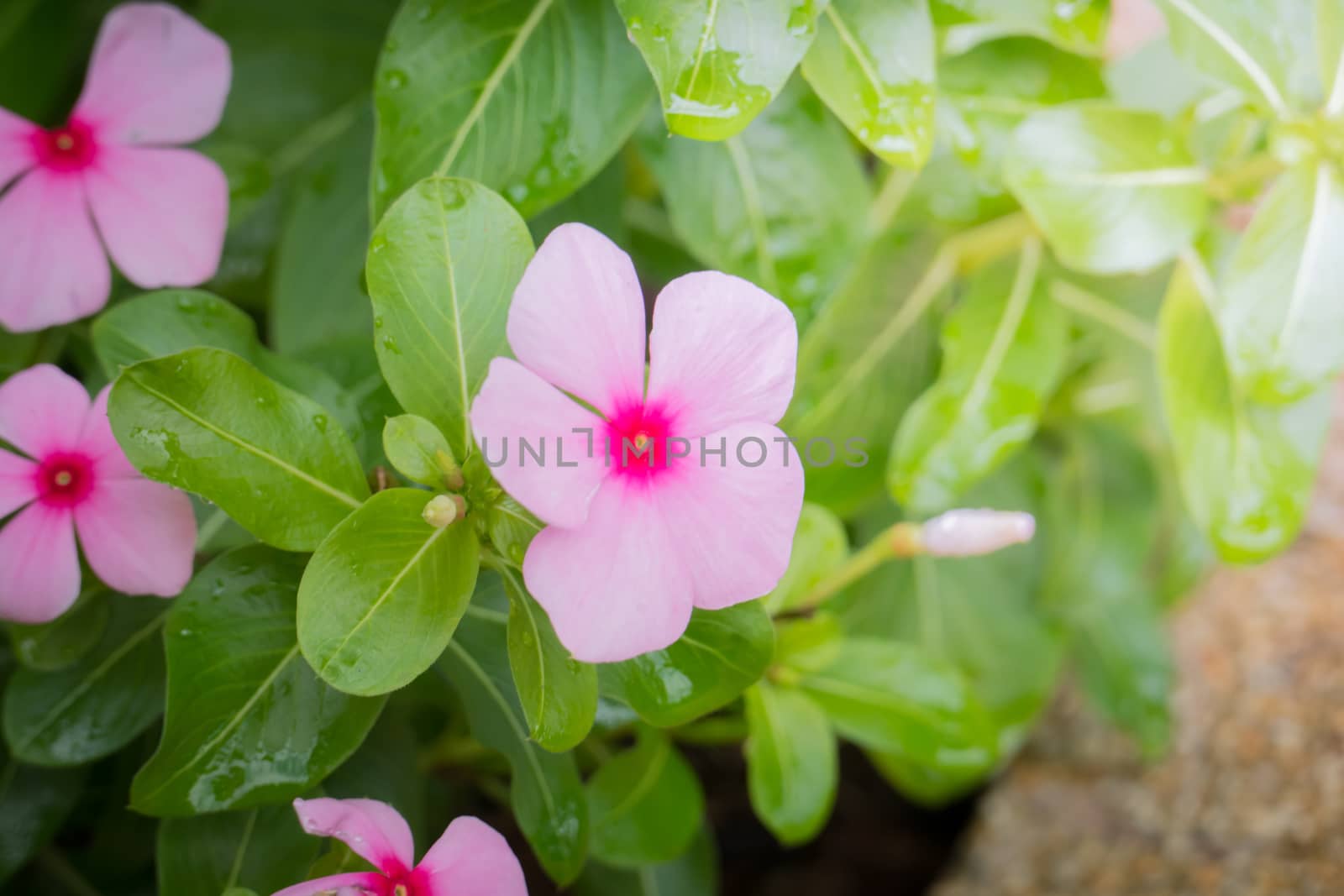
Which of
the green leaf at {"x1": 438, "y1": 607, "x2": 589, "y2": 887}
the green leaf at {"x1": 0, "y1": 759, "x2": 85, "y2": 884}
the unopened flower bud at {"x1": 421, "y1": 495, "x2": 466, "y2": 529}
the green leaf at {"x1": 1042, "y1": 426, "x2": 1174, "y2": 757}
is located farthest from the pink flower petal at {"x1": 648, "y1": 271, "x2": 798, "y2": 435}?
the green leaf at {"x1": 1042, "y1": 426, "x2": 1174, "y2": 757}

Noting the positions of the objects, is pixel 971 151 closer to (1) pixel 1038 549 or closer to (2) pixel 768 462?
(2) pixel 768 462

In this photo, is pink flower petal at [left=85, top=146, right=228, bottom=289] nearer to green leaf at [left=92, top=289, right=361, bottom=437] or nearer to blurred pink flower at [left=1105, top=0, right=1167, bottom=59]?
green leaf at [left=92, top=289, right=361, bottom=437]

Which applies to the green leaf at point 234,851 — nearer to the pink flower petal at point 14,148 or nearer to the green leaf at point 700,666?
the green leaf at point 700,666

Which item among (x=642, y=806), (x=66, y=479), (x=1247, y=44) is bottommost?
(x=642, y=806)

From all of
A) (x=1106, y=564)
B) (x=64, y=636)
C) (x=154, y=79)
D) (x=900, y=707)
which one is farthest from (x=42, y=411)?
Result: (x=1106, y=564)

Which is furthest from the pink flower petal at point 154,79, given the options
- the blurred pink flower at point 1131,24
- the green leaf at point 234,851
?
the blurred pink flower at point 1131,24

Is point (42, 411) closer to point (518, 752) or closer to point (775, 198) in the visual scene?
point (518, 752)
